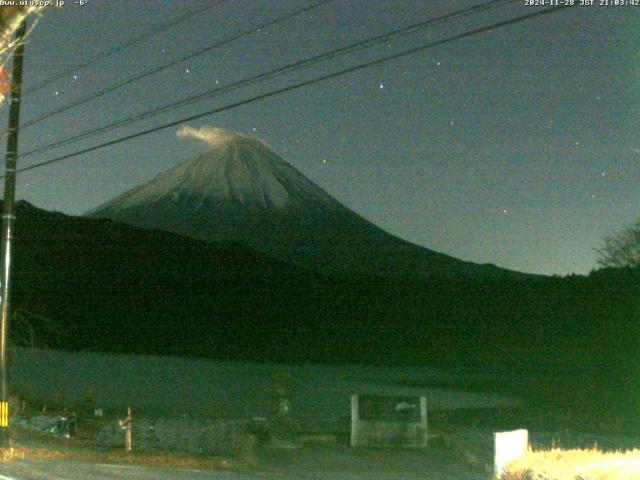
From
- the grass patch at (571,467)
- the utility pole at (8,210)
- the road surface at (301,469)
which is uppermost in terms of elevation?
the utility pole at (8,210)

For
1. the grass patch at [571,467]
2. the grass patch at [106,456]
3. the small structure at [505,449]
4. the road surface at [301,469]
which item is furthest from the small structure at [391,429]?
the grass patch at [571,467]

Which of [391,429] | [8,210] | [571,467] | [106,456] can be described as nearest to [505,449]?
[571,467]

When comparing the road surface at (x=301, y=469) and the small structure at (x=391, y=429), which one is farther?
the small structure at (x=391, y=429)

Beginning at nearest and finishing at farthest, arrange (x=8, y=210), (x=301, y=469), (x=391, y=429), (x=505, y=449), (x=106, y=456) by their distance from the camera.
→ 1. (x=505, y=449)
2. (x=301, y=469)
3. (x=106, y=456)
4. (x=8, y=210)
5. (x=391, y=429)

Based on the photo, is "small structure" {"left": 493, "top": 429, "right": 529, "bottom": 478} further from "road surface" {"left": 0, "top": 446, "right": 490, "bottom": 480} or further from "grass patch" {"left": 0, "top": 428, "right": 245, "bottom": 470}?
"grass patch" {"left": 0, "top": 428, "right": 245, "bottom": 470}

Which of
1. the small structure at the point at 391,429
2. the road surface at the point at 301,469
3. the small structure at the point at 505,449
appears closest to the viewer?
the small structure at the point at 505,449

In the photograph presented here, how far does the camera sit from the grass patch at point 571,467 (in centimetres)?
1062

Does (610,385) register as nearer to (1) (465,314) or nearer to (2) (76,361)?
(1) (465,314)

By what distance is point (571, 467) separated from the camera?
11.3 m

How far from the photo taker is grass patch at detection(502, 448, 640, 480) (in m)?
10.6

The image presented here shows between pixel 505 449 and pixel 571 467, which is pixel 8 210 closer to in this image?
pixel 505 449

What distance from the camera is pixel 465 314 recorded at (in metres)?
76.0

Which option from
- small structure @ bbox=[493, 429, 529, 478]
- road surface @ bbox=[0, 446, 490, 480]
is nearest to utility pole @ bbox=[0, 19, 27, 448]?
road surface @ bbox=[0, 446, 490, 480]

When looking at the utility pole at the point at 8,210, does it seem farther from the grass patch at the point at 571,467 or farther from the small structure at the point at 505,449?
the grass patch at the point at 571,467
